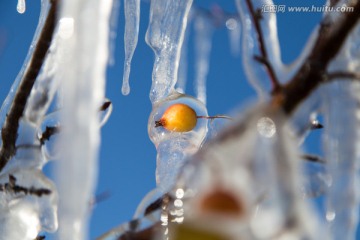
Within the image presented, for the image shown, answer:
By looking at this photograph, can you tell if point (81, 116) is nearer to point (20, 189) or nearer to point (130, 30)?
point (20, 189)

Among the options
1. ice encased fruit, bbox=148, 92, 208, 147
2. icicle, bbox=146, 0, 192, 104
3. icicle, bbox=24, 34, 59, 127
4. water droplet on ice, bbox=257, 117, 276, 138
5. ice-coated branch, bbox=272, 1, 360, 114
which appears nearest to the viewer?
water droplet on ice, bbox=257, 117, 276, 138

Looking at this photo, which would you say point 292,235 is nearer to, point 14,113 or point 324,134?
point 324,134

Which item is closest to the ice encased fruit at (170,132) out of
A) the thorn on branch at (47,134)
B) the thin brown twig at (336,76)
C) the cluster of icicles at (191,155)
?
the cluster of icicles at (191,155)

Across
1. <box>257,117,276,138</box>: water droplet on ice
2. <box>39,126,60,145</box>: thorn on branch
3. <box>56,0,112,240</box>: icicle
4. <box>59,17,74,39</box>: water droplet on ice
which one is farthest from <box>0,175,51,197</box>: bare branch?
<box>257,117,276,138</box>: water droplet on ice

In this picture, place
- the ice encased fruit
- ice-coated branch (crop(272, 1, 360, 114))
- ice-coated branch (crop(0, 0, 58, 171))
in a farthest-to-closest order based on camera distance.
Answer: the ice encased fruit < ice-coated branch (crop(0, 0, 58, 171)) < ice-coated branch (crop(272, 1, 360, 114))

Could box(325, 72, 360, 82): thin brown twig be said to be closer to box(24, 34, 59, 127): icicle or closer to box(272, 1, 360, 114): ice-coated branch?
box(272, 1, 360, 114): ice-coated branch

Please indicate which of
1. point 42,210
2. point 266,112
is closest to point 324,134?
point 266,112
